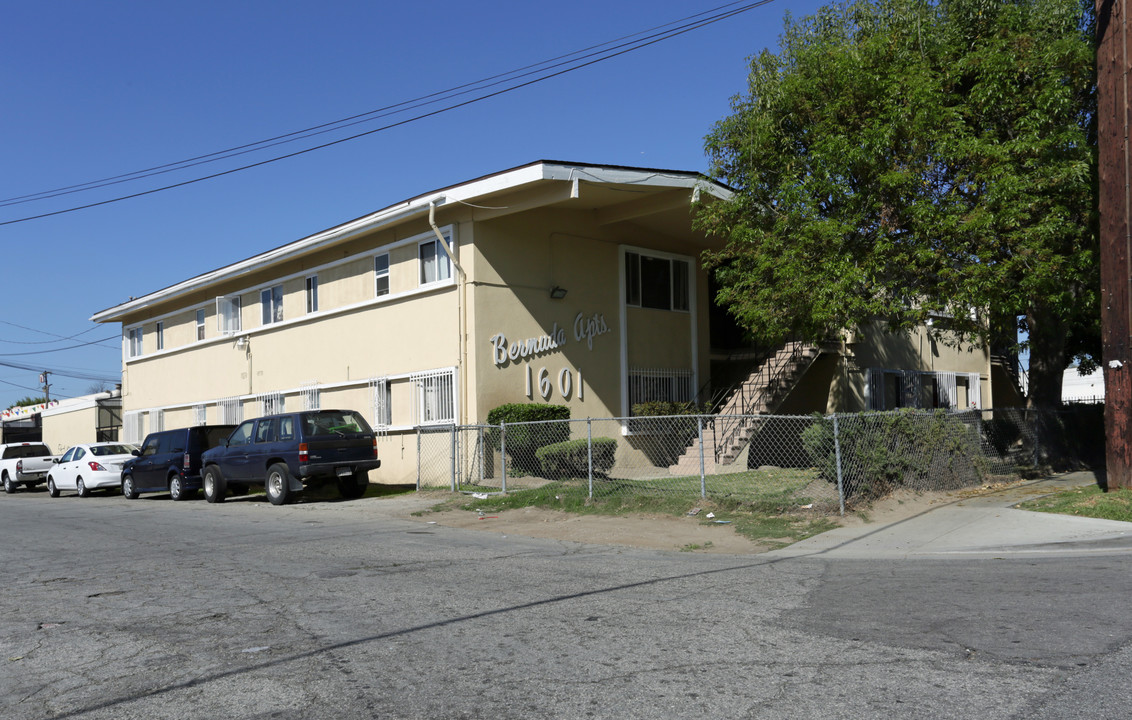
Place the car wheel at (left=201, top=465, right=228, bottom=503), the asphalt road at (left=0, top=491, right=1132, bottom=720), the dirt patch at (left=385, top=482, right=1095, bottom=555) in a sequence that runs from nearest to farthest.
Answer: the asphalt road at (left=0, top=491, right=1132, bottom=720), the dirt patch at (left=385, top=482, right=1095, bottom=555), the car wheel at (left=201, top=465, right=228, bottom=503)

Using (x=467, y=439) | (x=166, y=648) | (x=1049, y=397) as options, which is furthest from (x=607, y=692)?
(x=1049, y=397)

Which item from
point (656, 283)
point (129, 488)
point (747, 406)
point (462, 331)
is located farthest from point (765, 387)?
point (129, 488)

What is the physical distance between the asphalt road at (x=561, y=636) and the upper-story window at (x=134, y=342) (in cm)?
2558

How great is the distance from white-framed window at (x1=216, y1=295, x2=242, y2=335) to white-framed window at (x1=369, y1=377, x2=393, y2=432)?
813 cm

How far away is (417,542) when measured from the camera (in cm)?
1205

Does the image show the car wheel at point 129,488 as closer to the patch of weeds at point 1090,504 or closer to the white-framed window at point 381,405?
the white-framed window at point 381,405

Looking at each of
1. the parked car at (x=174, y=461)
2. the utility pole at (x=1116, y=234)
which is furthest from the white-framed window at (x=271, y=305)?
the utility pole at (x=1116, y=234)

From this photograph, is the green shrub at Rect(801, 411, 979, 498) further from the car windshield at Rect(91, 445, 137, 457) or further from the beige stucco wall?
the car windshield at Rect(91, 445, 137, 457)

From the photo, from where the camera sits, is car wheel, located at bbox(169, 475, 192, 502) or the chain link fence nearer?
the chain link fence

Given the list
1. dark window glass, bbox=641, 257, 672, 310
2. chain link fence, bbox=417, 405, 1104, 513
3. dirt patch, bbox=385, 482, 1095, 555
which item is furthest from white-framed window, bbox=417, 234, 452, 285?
dirt patch, bbox=385, 482, 1095, 555

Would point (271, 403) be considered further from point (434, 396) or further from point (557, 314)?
point (557, 314)

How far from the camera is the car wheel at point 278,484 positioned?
17.8 meters

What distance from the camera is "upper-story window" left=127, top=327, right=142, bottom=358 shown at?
113 feet

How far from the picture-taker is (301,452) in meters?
17.3
